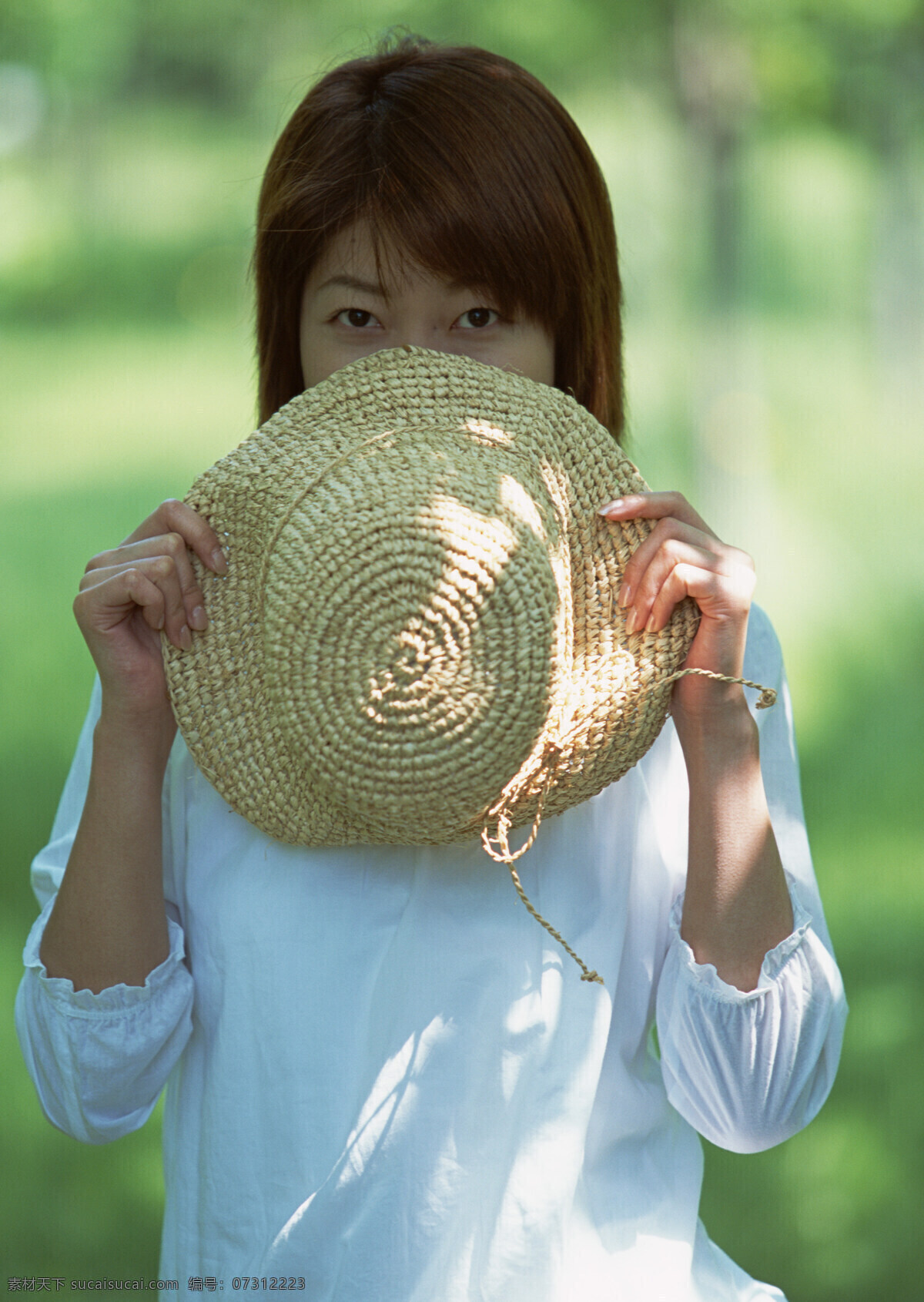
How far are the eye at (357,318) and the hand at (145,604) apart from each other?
26cm

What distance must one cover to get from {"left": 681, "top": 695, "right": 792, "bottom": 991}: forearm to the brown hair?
1.42 feet

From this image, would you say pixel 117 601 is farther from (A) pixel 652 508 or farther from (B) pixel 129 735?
(A) pixel 652 508

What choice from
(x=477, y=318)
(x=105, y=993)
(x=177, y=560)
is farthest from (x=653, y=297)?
(x=105, y=993)

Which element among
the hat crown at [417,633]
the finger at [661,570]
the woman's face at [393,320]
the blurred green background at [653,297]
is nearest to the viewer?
the hat crown at [417,633]

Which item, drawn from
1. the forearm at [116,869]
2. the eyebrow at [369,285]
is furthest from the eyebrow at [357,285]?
the forearm at [116,869]

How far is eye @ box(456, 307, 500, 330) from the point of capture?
1079 mm

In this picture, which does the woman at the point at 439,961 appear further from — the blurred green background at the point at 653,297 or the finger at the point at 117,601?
the blurred green background at the point at 653,297

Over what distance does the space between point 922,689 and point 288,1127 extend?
266 cm

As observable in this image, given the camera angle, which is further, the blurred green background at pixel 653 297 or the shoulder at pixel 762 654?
the blurred green background at pixel 653 297

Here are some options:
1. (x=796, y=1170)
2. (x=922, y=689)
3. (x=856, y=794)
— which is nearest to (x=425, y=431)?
(x=796, y=1170)

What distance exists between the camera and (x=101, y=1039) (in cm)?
103

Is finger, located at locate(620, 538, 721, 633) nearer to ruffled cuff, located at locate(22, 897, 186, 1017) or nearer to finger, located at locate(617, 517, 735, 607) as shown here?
finger, located at locate(617, 517, 735, 607)

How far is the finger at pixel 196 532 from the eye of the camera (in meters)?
0.98

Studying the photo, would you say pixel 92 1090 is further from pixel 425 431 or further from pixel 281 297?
pixel 281 297
